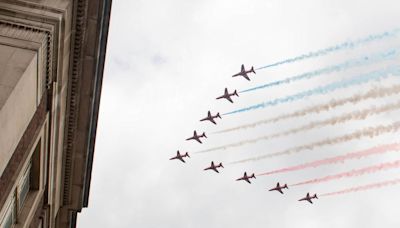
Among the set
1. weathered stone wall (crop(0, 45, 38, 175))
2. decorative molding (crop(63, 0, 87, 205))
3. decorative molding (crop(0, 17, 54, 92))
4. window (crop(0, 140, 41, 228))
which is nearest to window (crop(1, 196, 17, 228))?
window (crop(0, 140, 41, 228))

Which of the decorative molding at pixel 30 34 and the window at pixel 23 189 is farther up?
the decorative molding at pixel 30 34

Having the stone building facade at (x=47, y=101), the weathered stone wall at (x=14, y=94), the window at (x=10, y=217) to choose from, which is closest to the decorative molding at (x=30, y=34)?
the stone building facade at (x=47, y=101)

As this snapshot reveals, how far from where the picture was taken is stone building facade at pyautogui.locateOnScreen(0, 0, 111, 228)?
22.2 m

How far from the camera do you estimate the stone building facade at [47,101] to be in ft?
73.0

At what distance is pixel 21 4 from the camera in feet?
79.9

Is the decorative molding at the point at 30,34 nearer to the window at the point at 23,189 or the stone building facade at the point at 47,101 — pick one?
the stone building facade at the point at 47,101

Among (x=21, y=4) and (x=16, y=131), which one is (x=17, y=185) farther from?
(x=21, y=4)

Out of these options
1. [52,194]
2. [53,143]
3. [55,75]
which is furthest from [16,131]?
[52,194]

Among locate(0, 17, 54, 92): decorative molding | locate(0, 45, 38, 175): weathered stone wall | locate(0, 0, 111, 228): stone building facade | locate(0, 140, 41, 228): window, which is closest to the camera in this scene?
locate(0, 45, 38, 175): weathered stone wall

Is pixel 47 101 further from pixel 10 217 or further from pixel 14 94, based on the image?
pixel 10 217

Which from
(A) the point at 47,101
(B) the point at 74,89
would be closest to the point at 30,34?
(A) the point at 47,101

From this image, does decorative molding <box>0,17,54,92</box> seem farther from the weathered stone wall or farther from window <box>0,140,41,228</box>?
window <box>0,140,41,228</box>

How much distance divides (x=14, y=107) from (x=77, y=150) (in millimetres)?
11380

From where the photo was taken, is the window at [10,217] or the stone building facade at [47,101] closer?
the stone building facade at [47,101]
